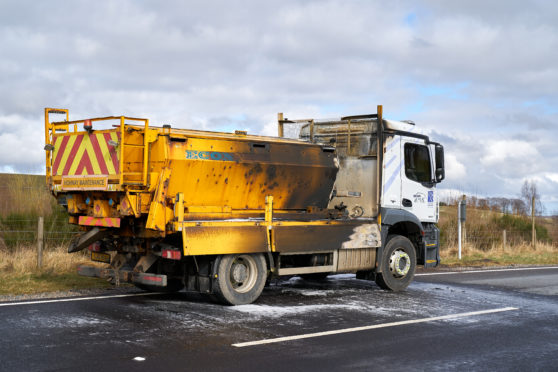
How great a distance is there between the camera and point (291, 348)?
710cm

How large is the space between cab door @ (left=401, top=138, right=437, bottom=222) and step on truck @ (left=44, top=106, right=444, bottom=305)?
0.03 meters

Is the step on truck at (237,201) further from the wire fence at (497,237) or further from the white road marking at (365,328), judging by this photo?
the wire fence at (497,237)

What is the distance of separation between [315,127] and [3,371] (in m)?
8.33

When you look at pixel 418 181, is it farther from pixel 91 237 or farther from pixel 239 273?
pixel 91 237

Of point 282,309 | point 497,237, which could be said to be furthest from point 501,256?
point 282,309

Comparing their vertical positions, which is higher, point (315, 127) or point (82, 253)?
point (315, 127)

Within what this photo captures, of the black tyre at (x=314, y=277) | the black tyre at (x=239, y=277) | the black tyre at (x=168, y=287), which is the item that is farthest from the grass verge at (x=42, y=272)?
the black tyre at (x=314, y=277)

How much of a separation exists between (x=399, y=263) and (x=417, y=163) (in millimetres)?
2066

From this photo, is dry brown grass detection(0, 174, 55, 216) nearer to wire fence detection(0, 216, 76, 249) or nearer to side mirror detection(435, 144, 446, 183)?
wire fence detection(0, 216, 76, 249)

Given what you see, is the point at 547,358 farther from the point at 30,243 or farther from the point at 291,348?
the point at 30,243

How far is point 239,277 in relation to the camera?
397 inches

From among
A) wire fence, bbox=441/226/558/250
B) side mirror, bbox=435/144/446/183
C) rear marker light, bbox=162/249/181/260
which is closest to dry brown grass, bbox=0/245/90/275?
rear marker light, bbox=162/249/181/260

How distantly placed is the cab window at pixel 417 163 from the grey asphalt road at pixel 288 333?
95.0 inches

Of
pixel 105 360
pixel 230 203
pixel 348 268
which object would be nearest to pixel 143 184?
pixel 230 203
